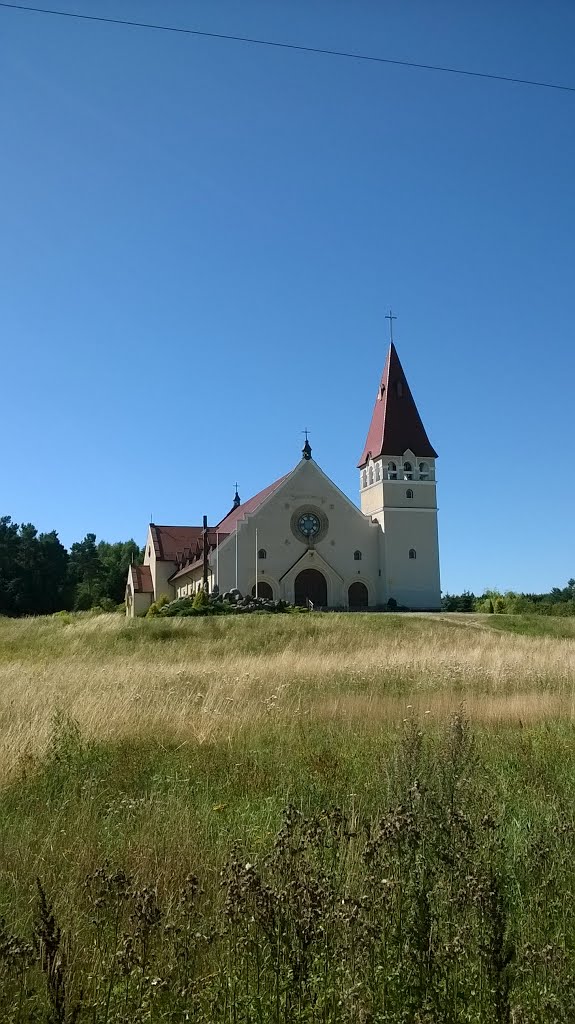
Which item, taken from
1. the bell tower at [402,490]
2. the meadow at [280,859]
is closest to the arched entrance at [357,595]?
the bell tower at [402,490]

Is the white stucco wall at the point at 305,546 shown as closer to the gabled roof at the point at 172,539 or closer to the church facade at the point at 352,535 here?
the church facade at the point at 352,535

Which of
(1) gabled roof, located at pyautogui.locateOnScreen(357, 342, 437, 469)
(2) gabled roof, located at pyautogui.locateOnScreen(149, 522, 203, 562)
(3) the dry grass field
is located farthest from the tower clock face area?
(3) the dry grass field

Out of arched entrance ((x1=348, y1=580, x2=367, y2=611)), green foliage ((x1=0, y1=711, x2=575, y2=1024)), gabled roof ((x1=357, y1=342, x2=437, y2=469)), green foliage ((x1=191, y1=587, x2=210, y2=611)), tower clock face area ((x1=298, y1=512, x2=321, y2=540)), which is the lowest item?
green foliage ((x1=0, y1=711, x2=575, y2=1024))

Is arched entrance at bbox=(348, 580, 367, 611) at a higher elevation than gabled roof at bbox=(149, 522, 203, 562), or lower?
lower

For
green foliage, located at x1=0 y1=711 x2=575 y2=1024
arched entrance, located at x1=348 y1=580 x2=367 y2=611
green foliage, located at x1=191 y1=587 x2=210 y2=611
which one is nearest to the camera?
green foliage, located at x1=0 y1=711 x2=575 y2=1024

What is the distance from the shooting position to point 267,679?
12328 millimetres

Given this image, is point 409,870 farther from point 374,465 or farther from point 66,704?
point 374,465

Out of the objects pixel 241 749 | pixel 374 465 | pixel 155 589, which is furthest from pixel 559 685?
pixel 155 589

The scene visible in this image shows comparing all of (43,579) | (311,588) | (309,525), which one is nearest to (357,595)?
(311,588)

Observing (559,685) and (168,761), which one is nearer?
(168,761)

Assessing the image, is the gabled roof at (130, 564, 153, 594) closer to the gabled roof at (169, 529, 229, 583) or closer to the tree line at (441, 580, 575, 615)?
the gabled roof at (169, 529, 229, 583)

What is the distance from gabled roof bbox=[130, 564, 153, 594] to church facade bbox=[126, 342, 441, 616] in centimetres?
739

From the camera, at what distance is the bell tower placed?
56.0 m

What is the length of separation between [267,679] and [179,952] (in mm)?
8972
